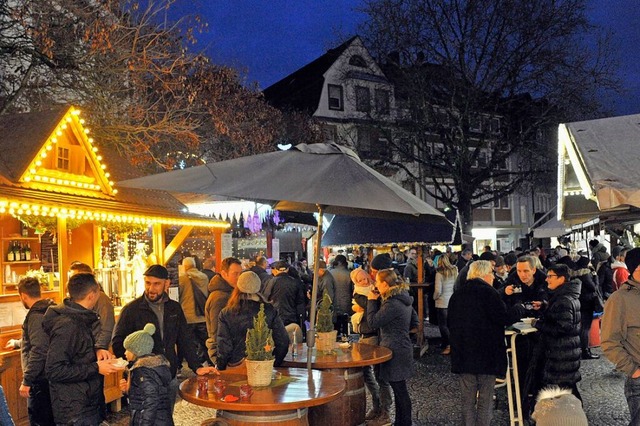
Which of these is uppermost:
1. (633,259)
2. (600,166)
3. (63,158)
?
(63,158)

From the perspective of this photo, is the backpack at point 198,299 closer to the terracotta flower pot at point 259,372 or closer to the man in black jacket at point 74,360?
the man in black jacket at point 74,360

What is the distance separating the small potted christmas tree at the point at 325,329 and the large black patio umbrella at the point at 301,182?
1.00 metres

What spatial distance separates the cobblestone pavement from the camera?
7305 mm

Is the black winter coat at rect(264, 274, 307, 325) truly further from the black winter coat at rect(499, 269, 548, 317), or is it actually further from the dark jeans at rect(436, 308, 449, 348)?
the black winter coat at rect(499, 269, 548, 317)

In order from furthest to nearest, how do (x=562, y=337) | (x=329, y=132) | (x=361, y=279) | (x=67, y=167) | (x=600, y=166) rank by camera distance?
(x=329, y=132) → (x=67, y=167) → (x=361, y=279) → (x=562, y=337) → (x=600, y=166)

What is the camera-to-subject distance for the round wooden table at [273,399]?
4289 millimetres

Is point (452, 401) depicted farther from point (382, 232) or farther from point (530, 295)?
point (382, 232)

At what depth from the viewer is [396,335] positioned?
6.66 meters

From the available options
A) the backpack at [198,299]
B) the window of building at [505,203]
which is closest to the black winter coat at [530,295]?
the backpack at [198,299]

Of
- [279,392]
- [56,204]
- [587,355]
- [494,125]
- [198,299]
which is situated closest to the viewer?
[279,392]

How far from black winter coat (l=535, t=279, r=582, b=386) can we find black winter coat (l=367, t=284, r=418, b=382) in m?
1.43

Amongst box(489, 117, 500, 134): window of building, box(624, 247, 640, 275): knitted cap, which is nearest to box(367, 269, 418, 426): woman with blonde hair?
box(624, 247, 640, 275): knitted cap

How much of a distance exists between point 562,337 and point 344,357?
226 centimetres

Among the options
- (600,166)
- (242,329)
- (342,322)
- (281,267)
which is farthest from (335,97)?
(600,166)
